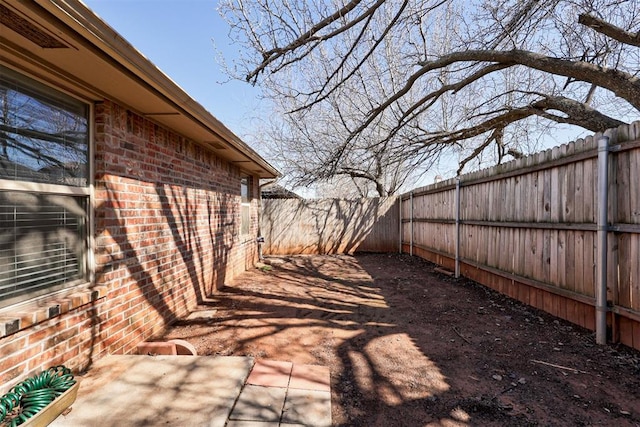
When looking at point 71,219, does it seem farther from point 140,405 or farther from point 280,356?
point 280,356

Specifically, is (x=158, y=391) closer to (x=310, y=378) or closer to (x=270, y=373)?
(x=270, y=373)

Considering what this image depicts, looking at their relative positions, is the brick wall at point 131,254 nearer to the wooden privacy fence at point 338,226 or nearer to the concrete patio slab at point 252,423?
the concrete patio slab at point 252,423

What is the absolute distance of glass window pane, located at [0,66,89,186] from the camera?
7.06 ft

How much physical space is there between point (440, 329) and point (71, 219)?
3.97m

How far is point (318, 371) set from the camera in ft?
9.26

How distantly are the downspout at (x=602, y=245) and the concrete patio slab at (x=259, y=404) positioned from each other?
3.17 m

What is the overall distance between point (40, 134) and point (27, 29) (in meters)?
0.81

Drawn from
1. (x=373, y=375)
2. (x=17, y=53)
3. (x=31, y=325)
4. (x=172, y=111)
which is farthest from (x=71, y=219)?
(x=373, y=375)

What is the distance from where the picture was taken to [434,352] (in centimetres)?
332

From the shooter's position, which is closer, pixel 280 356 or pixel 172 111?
pixel 280 356

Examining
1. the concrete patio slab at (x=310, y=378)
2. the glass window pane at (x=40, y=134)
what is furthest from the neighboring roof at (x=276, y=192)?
the concrete patio slab at (x=310, y=378)

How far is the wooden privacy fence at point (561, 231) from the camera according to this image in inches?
121

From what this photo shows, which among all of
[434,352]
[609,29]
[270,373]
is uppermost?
[609,29]

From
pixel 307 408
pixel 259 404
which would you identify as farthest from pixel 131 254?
pixel 307 408
